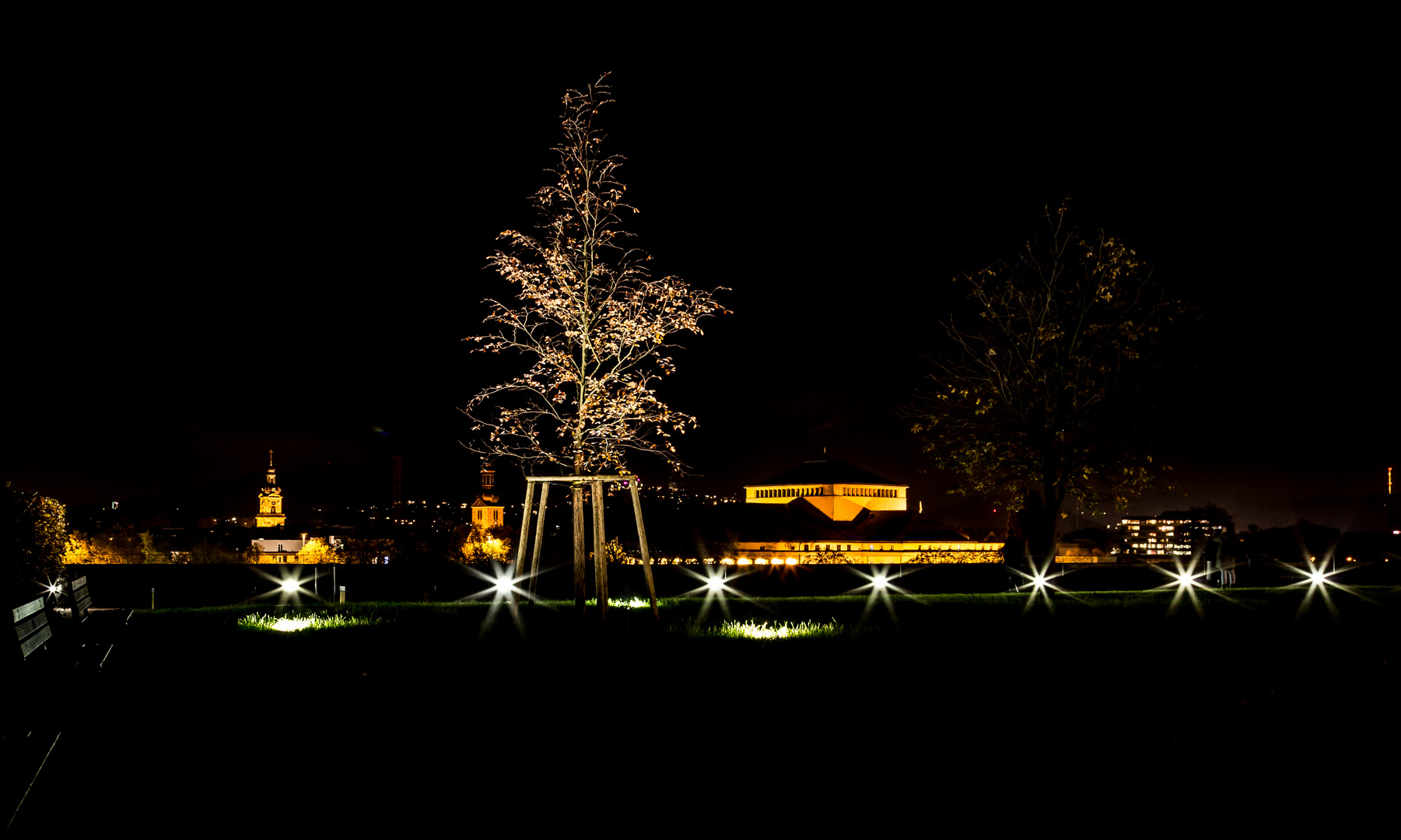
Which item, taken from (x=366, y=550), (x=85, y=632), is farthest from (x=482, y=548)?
(x=85, y=632)

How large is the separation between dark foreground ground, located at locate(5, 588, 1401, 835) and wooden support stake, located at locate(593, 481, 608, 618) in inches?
22.0

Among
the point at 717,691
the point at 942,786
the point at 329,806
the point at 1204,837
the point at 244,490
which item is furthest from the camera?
the point at 244,490

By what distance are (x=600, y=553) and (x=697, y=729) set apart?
18.1ft

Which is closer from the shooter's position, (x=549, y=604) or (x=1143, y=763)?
(x=1143, y=763)

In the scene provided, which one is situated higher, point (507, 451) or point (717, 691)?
point (507, 451)

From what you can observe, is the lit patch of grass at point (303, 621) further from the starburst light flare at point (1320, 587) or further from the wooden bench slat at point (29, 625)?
the starburst light flare at point (1320, 587)

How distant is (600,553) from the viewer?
11289 mm

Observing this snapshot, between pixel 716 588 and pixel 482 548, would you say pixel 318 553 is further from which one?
pixel 716 588

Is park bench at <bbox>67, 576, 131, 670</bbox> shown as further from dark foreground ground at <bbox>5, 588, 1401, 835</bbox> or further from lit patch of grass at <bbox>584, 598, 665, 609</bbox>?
lit patch of grass at <bbox>584, 598, 665, 609</bbox>

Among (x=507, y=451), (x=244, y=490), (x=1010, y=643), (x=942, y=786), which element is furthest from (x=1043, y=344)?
(x=244, y=490)

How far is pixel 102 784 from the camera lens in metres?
4.70

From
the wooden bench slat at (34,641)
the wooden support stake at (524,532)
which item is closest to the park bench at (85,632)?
the wooden bench slat at (34,641)

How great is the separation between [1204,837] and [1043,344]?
58.0 feet

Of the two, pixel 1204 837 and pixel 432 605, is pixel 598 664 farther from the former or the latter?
pixel 432 605
